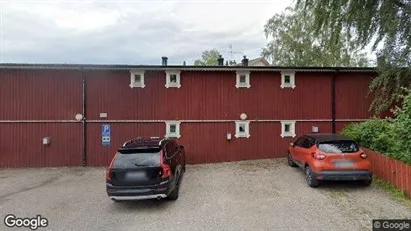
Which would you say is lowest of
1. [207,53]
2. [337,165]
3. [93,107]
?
[337,165]

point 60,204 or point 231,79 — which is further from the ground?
point 231,79

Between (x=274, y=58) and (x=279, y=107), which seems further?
(x=274, y=58)

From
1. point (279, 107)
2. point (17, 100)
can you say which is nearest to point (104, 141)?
point (17, 100)

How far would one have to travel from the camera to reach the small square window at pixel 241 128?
13109 millimetres

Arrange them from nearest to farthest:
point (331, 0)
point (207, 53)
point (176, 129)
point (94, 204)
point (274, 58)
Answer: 1. point (94, 204)
2. point (331, 0)
3. point (176, 129)
4. point (274, 58)
5. point (207, 53)

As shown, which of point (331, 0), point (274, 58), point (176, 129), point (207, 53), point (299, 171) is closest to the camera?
point (299, 171)

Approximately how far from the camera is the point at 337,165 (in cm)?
814

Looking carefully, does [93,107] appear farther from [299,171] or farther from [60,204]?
[299,171]

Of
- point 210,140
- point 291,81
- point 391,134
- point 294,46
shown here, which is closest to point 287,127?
point 291,81

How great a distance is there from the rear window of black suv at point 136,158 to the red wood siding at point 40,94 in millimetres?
6261

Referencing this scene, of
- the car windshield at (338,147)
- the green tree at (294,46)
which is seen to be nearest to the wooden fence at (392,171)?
the car windshield at (338,147)

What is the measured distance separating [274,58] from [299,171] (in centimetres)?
2092

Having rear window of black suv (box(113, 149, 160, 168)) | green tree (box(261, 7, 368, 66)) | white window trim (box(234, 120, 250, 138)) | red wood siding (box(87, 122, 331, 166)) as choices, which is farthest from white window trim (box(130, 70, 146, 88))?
green tree (box(261, 7, 368, 66))

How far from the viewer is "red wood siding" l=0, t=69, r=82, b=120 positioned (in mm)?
12352
